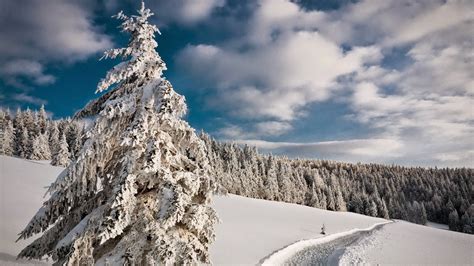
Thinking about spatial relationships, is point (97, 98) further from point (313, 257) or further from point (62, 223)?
point (313, 257)

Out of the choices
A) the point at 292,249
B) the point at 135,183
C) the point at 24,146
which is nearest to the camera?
the point at 135,183

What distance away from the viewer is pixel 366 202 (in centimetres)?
11669

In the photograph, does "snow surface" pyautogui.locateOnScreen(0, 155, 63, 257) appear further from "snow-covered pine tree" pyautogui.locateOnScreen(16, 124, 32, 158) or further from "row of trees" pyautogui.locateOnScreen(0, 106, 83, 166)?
"snow-covered pine tree" pyautogui.locateOnScreen(16, 124, 32, 158)

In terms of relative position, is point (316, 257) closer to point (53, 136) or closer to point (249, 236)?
point (249, 236)

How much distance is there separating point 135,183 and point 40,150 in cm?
8484

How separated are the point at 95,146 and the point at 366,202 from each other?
12057 centimetres

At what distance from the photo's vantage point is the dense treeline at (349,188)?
305 ft

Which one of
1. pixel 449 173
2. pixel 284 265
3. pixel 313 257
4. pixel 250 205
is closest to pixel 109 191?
pixel 284 265

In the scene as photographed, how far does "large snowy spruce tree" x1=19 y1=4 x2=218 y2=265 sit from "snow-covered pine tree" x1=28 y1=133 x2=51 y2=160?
81.3 meters

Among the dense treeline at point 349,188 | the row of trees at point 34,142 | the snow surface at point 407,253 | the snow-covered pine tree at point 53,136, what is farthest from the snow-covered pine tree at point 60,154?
the snow surface at point 407,253

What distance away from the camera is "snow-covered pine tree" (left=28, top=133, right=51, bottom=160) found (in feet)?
261

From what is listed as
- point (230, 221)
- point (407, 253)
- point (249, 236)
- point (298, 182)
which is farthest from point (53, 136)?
point (407, 253)

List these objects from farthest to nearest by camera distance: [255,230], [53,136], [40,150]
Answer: [53,136], [40,150], [255,230]

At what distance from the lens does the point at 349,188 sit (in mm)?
130125
